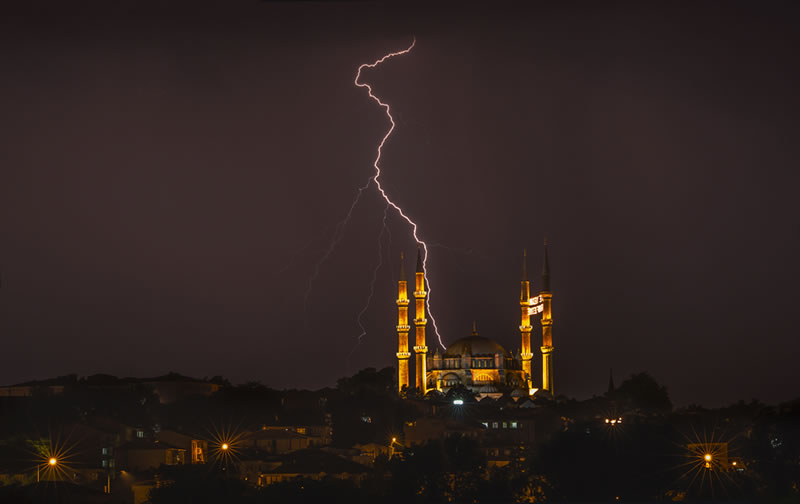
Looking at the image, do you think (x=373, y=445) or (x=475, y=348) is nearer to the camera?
(x=373, y=445)

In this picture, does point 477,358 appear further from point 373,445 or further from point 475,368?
point 373,445

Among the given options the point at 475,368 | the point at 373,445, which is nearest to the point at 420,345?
the point at 475,368

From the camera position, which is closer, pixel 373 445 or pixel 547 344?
pixel 373 445

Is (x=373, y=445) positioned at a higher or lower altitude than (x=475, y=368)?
lower

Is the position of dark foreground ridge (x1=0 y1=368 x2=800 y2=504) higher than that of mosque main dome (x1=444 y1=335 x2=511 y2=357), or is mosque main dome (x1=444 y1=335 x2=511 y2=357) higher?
mosque main dome (x1=444 y1=335 x2=511 y2=357)

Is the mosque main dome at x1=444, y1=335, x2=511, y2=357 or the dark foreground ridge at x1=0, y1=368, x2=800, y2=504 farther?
the mosque main dome at x1=444, y1=335, x2=511, y2=357

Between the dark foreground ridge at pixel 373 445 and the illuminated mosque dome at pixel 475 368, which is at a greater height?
the illuminated mosque dome at pixel 475 368

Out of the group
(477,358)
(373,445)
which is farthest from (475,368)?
(373,445)

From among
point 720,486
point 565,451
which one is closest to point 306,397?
point 565,451

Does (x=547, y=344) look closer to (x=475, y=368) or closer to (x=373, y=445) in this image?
(x=475, y=368)
